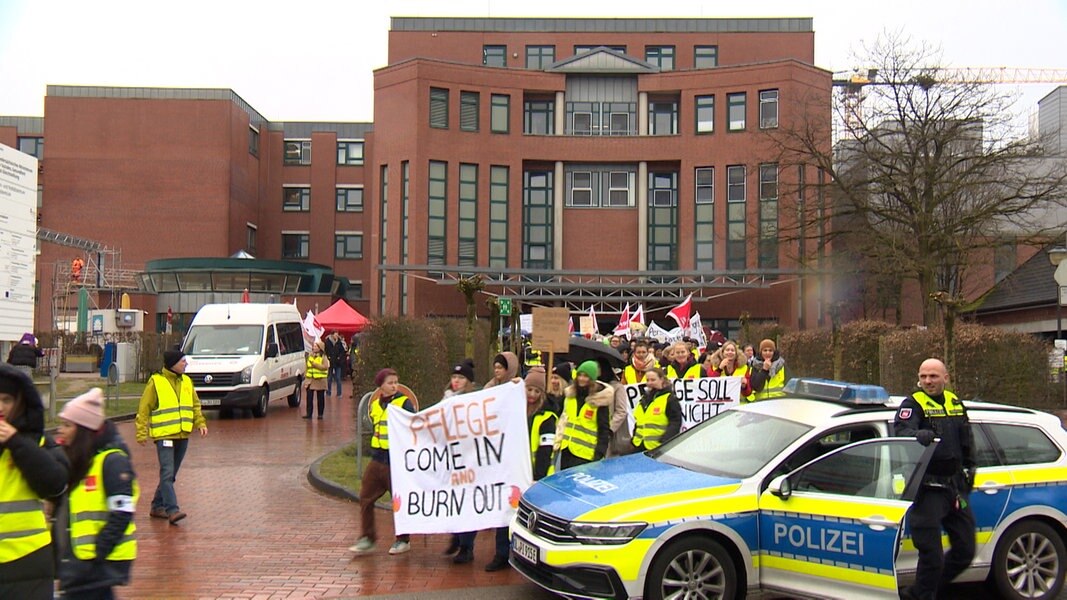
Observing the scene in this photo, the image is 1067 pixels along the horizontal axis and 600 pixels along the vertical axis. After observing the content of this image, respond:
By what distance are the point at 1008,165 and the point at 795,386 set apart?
26.3 metres

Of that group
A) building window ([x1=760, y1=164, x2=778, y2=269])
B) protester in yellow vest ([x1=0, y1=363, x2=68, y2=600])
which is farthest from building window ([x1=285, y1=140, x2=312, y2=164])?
protester in yellow vest ([x1=0, y1=363, x2=68, y2=600])

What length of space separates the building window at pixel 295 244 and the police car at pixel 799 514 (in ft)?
215

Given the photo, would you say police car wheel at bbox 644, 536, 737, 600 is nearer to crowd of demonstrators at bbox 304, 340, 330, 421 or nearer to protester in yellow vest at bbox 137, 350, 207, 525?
protester in yellow vest at bbox 137, 350, 207, 525

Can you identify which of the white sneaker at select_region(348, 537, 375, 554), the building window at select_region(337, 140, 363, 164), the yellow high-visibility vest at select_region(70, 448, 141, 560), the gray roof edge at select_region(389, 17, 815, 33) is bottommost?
the white sneaker at select_region(348, 537, 375, 554)

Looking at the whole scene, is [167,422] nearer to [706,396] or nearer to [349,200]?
[706,396]

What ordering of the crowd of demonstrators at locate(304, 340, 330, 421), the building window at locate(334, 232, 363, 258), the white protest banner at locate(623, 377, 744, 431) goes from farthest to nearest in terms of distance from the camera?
1. the building window at locate(334, 232, 363, 258)
2. the crowd of demonstrators at locate(304, 340, 330, 421)
3. the white protest banner at locate(623, 377, 744, 431)

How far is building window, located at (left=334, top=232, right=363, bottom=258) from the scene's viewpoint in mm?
69500

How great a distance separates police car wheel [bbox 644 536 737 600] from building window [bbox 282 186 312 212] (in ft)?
219

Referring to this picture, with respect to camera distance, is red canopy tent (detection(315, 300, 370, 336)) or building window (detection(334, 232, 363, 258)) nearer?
red canopy tent (detection(315, 300, 370, 336))

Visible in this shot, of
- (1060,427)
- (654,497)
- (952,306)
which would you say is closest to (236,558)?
(654,497)

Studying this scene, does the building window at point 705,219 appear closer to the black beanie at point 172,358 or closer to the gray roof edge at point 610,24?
the gray roof edge at point 610,24

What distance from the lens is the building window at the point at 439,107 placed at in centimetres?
5016

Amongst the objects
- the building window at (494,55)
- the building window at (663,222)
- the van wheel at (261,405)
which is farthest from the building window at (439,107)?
the van wheel at (261,405)

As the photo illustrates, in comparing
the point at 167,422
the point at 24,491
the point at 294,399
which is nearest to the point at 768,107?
the point at 294,399
